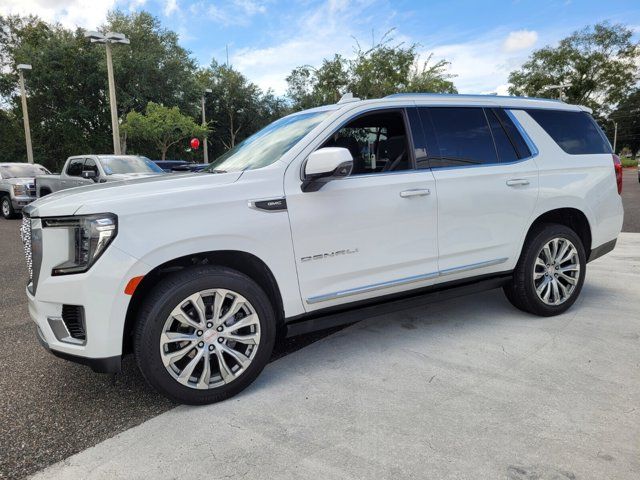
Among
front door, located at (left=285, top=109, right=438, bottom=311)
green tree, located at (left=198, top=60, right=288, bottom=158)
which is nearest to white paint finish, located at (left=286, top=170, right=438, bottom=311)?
front door, located at (left=285, top=109, right=438, bottom=311)

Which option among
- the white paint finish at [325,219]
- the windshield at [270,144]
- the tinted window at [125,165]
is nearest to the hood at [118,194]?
the white paint finish at [325,219]

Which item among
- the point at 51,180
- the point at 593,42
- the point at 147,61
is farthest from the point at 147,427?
the point at 593,42

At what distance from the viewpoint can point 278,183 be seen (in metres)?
2.87

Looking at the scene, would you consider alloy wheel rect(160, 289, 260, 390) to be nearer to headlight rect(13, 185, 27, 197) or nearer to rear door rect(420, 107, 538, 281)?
rear door rect(420, 107, 538, 281)

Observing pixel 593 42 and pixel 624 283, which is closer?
pixel 624 283

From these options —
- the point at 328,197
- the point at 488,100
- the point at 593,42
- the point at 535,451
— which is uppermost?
the point at 593,42

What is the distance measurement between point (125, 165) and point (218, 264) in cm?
956

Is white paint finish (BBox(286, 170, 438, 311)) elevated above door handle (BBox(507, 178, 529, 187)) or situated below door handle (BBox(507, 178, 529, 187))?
below

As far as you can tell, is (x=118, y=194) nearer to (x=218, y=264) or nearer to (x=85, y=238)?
(x=85, y=238)

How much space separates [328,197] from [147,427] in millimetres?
1688

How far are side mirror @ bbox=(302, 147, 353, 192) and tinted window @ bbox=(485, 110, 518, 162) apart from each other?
1603mm

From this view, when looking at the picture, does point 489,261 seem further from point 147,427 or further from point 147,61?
point 147,61

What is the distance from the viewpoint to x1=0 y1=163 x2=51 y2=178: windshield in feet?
46.4

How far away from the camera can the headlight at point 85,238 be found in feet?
8.00
